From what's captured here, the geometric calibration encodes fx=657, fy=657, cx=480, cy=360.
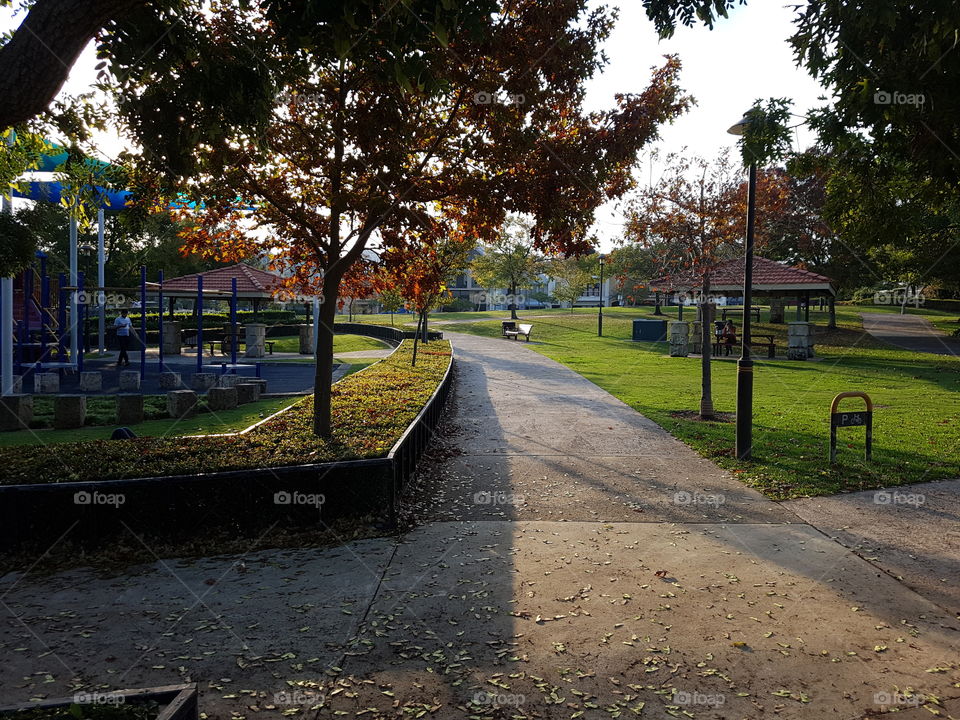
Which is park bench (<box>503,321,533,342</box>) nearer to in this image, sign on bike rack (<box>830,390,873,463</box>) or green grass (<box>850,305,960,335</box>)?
green grass (<box>850,305,960,335</box>)

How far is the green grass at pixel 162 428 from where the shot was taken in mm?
10742

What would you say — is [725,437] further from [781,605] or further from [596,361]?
[596,361]

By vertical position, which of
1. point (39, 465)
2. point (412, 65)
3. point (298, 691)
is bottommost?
point (298, 691)

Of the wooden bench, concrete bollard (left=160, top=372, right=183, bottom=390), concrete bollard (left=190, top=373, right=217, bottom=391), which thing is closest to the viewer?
concrete bollard (left=190, top=373, right=217, bottom=391)

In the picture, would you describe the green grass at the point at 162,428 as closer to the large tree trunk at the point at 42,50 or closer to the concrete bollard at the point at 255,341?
the large tree trunk at the point at 42,50

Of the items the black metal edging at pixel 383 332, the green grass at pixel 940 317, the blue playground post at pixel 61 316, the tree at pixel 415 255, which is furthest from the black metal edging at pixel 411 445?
the green grass at pixel 940 317

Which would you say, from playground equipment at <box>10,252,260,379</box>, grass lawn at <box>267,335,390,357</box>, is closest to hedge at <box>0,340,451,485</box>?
playground equipment at <box>10,252,260,379</box>

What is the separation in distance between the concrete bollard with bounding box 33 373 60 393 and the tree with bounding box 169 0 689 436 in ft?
32.9

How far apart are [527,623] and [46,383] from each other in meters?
15.7

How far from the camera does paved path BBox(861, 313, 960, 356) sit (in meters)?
28.7

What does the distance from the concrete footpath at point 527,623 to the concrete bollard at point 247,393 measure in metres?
8.82

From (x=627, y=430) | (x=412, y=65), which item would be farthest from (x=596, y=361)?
(x=412, y=65)

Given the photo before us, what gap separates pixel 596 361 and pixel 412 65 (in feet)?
68.3

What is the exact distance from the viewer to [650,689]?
3.69 metres
